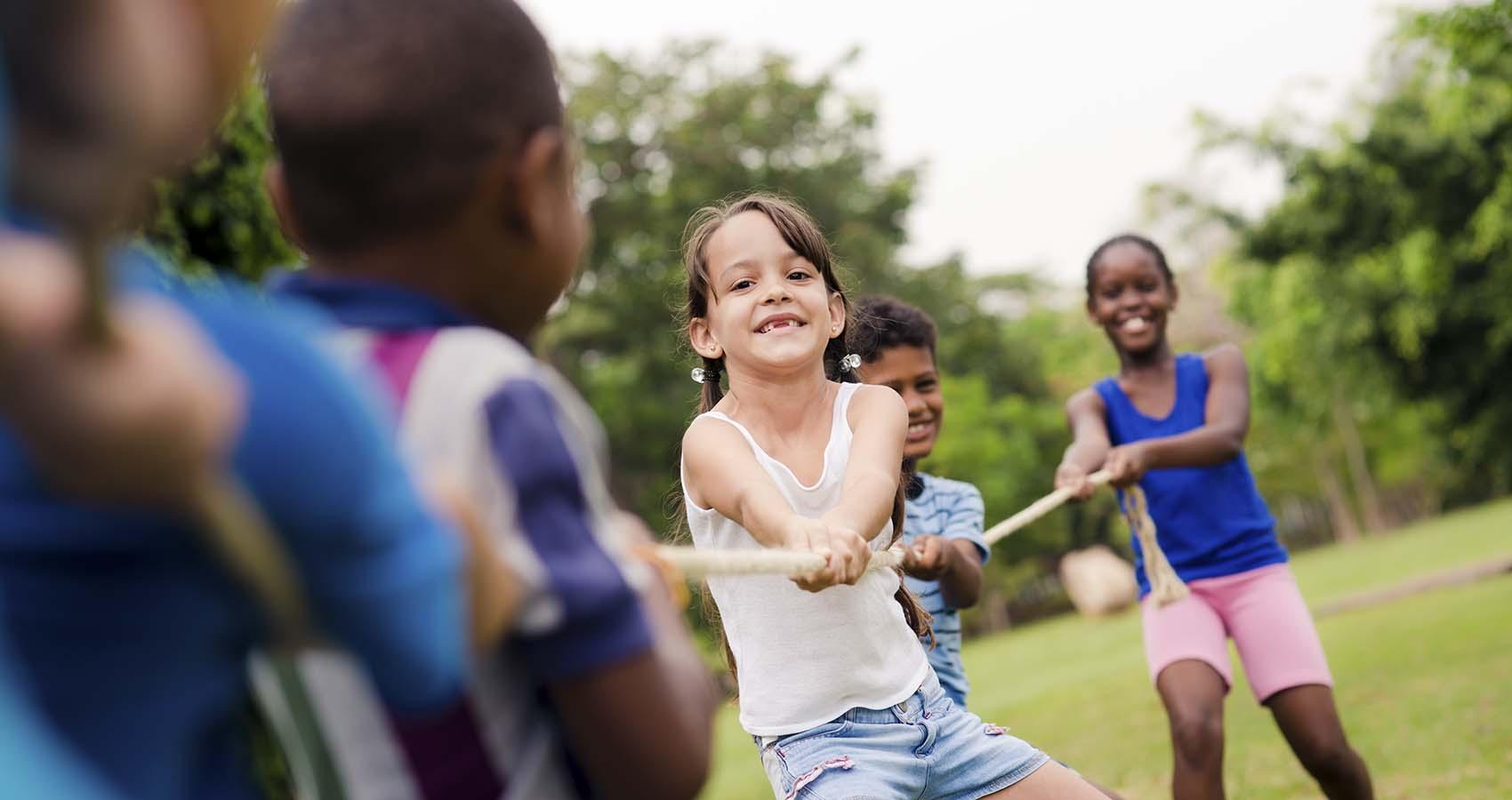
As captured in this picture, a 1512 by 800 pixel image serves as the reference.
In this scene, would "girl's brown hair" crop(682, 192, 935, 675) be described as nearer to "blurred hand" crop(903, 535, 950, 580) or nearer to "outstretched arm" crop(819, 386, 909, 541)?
"blurred hand" crop(903, 535, 950, 580)

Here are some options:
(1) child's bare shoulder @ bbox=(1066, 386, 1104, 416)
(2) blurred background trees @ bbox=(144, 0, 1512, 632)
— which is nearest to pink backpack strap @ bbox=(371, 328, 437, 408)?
(1) child's bare shoulder @ bbox=(1066, 386, 1104, 416)

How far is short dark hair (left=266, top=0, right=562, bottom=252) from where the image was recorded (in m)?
1.41

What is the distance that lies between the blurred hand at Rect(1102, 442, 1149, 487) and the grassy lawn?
1998 millimetres

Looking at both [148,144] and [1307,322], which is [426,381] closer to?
[148,144]

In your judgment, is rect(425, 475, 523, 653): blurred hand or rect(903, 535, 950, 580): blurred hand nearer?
rect(425, 475, 523, 653): blurred hand

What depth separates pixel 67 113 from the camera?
0.92 m

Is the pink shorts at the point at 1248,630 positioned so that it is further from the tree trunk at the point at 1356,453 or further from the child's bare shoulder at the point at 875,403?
the tree trunk at the point at 1356,453

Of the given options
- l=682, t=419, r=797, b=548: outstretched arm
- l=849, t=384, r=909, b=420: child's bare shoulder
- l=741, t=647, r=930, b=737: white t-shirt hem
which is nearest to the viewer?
l=682, t=419, r=797, b=548: outstretched arm

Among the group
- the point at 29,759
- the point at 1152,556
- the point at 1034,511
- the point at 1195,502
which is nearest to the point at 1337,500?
the point at 1195,502

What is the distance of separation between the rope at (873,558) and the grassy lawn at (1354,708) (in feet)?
5.84

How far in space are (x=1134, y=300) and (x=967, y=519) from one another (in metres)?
1.37

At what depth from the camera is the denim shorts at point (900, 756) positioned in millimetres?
2945

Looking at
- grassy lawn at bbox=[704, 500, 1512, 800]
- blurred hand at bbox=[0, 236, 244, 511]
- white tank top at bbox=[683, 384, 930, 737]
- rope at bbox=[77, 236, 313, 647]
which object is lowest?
grassy lawn at bbox=[704, 500, 1512, 800]

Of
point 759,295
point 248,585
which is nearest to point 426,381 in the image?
point 248,585
